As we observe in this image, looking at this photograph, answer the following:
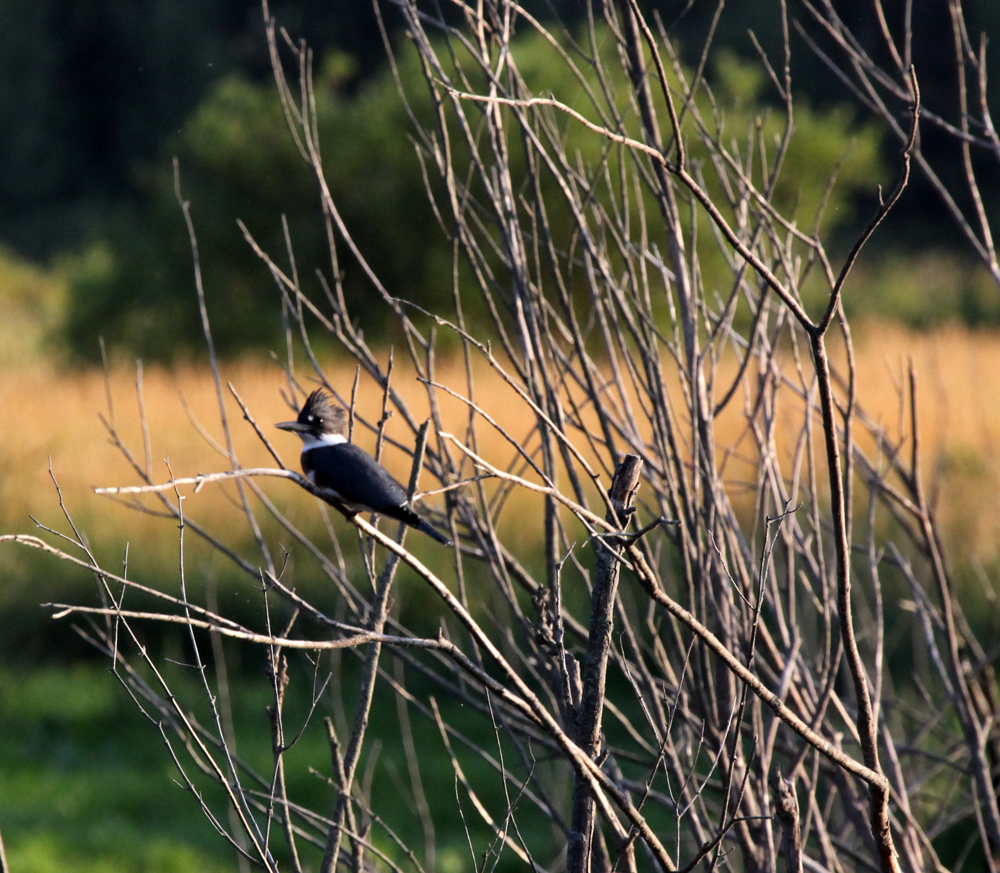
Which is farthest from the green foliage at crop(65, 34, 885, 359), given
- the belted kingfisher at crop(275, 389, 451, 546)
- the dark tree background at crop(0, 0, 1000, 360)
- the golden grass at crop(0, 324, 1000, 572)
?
the belted kingfisher at crop(275, 389, 451, 546)

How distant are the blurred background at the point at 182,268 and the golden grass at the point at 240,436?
0.04 m

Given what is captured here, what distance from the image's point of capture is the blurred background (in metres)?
6.61

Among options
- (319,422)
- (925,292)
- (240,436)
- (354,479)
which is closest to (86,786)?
(240,436)

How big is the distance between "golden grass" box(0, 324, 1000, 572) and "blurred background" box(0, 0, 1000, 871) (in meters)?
0.04

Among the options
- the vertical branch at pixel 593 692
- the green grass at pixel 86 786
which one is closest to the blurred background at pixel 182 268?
the green grass at pixel 86 786

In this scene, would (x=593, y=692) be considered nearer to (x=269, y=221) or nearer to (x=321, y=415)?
(x=321, y=415)

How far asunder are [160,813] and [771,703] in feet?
18.1

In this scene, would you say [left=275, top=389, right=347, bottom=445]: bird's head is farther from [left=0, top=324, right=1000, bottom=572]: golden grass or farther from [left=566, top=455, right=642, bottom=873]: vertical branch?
[left=0, top=324, right=1000, bottom=572]: golden grass

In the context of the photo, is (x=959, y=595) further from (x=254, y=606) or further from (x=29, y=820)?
(x=29, y=820)

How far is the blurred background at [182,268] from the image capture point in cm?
661

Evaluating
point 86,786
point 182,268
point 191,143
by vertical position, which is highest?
point 191,143

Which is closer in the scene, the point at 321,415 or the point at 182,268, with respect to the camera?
the point at 321,415

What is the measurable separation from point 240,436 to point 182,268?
359 inches

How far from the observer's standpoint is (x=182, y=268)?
61.7ft
